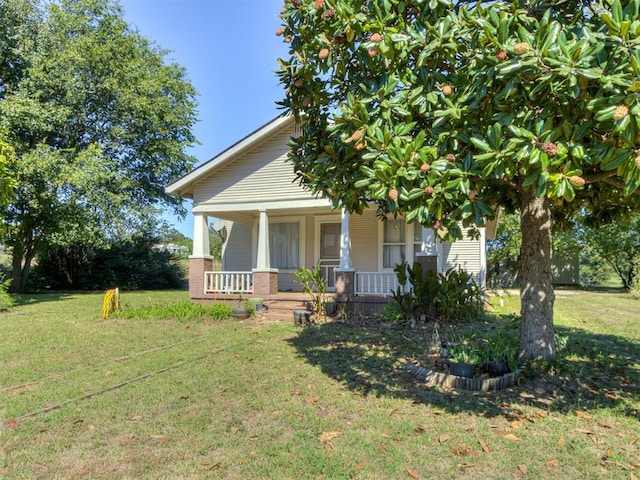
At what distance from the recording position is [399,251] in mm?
12156

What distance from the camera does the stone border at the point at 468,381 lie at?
458 centimetres

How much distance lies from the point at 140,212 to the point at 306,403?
56.6 ft

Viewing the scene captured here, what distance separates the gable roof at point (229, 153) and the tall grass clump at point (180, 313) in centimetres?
373

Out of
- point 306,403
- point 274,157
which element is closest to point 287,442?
point 306,403

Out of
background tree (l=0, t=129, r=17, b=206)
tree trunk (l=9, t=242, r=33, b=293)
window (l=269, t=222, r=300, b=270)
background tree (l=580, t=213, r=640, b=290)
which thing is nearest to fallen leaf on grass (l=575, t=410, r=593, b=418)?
window (l=269, t=222, r=300, b=270)

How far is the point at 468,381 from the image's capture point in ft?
15.3

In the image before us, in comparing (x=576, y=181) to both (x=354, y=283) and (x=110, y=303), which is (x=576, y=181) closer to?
(x=354, y=283)

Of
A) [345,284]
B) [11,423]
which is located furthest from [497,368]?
[345,284]

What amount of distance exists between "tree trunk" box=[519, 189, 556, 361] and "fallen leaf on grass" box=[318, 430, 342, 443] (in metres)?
2.69

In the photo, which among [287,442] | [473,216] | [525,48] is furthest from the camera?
[287,442]

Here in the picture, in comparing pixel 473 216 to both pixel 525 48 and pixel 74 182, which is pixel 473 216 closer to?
pixel 525 48

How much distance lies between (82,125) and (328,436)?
19508mm

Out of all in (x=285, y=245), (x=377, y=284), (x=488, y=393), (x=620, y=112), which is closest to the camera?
(x=620, y=112)

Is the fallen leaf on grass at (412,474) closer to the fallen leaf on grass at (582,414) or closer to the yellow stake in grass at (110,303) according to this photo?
the fallen leaf on grass at (582,414)
